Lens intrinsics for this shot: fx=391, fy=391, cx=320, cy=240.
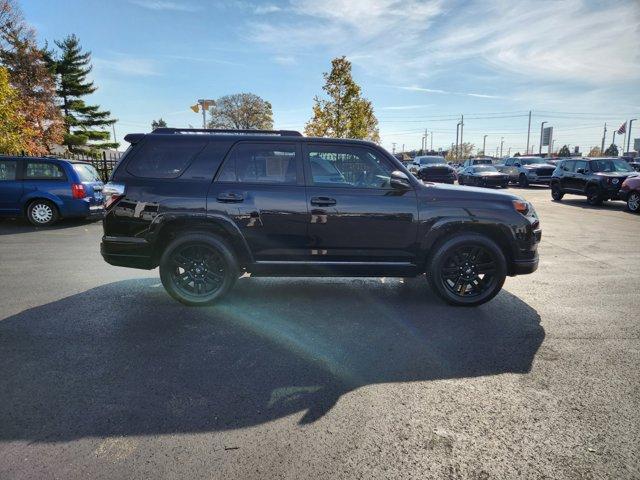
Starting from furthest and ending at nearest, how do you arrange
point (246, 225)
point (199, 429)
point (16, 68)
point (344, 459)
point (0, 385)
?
point (16, 68), point (246, 225), point (0, 385), point (199, 429), point (344, 459)

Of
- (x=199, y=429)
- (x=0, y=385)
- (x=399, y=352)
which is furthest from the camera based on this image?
(x=399, y=352)

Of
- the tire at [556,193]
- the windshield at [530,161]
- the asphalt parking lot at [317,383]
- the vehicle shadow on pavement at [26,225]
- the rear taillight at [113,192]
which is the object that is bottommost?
the asphalt parking lot at [317,383]

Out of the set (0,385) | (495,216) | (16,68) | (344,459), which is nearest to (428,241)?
(495,216)

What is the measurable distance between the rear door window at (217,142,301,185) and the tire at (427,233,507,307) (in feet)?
6.43

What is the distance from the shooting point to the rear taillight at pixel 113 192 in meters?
4.44

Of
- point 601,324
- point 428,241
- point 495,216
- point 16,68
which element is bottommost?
point 601,324

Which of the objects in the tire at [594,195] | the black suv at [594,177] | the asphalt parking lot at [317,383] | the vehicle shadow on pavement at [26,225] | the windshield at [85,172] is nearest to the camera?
the asphalt parking lot at [317,383]

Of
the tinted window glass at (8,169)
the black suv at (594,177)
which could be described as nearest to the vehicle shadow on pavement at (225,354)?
the tinted window glass at (8,169)

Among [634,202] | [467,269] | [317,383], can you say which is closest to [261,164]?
[317,383]

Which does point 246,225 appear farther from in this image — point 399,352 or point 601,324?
point 601,324

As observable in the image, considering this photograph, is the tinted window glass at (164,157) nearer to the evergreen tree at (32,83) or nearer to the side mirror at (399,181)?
the side mirror at (399,181)

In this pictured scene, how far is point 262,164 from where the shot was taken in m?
4.58

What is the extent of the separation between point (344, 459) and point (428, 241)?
2.90 metres

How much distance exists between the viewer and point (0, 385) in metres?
2.93
